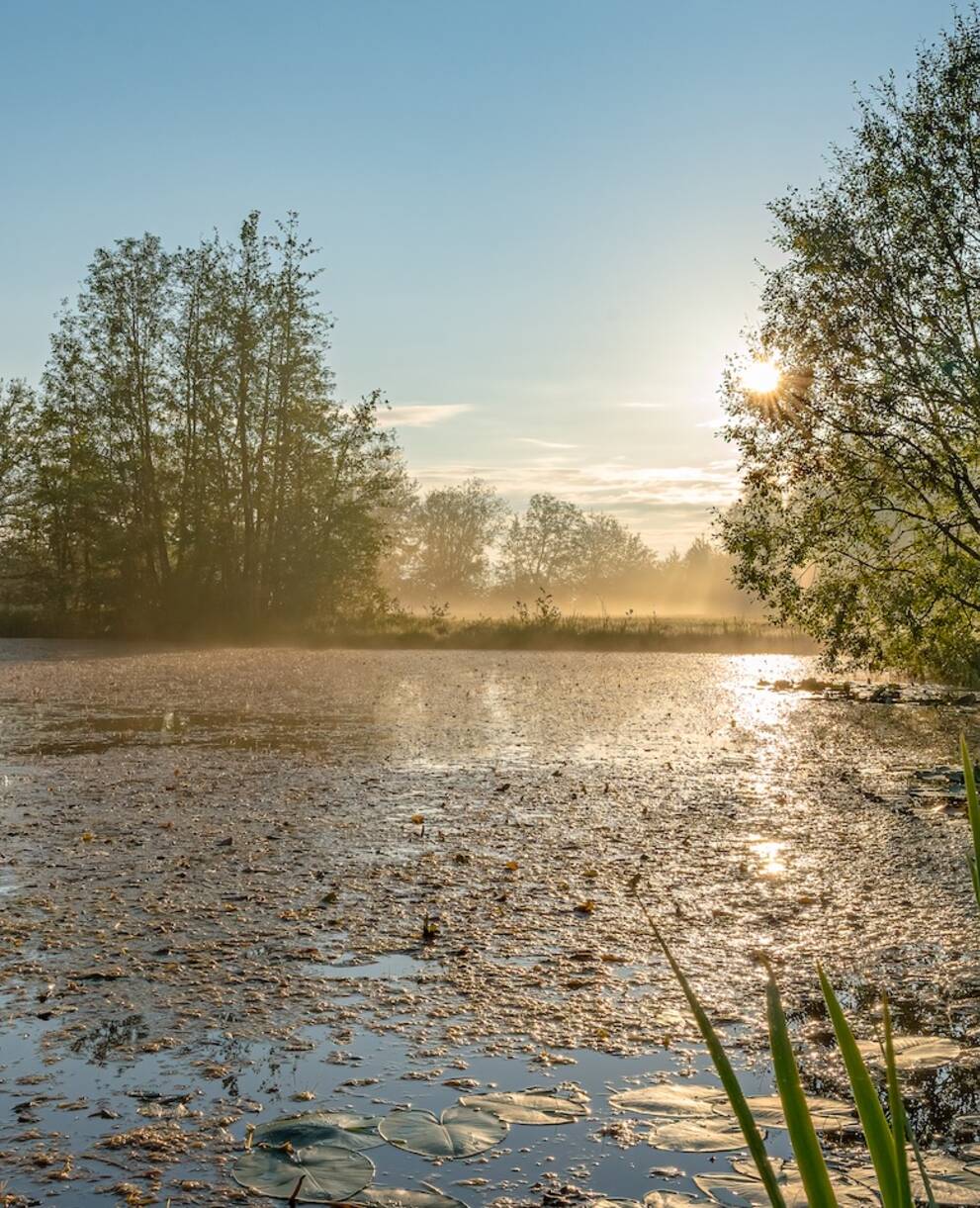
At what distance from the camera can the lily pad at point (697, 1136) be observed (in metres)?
3.04

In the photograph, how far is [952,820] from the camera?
808 cm

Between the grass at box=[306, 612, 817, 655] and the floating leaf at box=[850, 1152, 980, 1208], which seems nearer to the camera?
the floating leaf at box=[850, 1152, 980, 1208]

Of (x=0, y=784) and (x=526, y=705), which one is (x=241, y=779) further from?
(x=526, y=705)

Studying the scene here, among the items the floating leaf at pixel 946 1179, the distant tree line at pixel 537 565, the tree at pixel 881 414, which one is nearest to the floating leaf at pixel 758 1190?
the floating leaf at pixel 946 1179

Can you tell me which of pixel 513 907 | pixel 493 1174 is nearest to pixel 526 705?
pixel 513 907

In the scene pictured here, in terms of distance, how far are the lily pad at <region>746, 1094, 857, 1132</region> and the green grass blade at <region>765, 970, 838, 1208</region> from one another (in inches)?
90.3

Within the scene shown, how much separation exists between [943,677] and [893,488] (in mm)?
Result: 6083

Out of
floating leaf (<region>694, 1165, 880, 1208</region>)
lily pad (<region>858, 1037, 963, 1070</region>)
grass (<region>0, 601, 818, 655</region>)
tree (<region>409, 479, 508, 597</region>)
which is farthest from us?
tree (<region>409, 479, 508, 597</region>)

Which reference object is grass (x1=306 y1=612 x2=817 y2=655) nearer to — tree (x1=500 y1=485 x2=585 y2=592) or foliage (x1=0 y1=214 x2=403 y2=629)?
foliage (x1=0 y1=214 x2=403 y2=629)

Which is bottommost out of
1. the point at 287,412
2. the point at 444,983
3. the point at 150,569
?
the point at 444,983

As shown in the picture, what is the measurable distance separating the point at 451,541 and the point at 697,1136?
82959 millimetres

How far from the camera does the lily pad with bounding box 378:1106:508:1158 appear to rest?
3072 mm

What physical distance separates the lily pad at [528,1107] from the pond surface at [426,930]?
6cm

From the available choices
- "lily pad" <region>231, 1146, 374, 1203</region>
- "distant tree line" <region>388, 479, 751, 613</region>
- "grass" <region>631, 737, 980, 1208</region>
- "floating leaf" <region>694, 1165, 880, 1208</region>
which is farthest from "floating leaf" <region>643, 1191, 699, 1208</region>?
"distant tree line" <region>388, 479, 751, 613</region>
